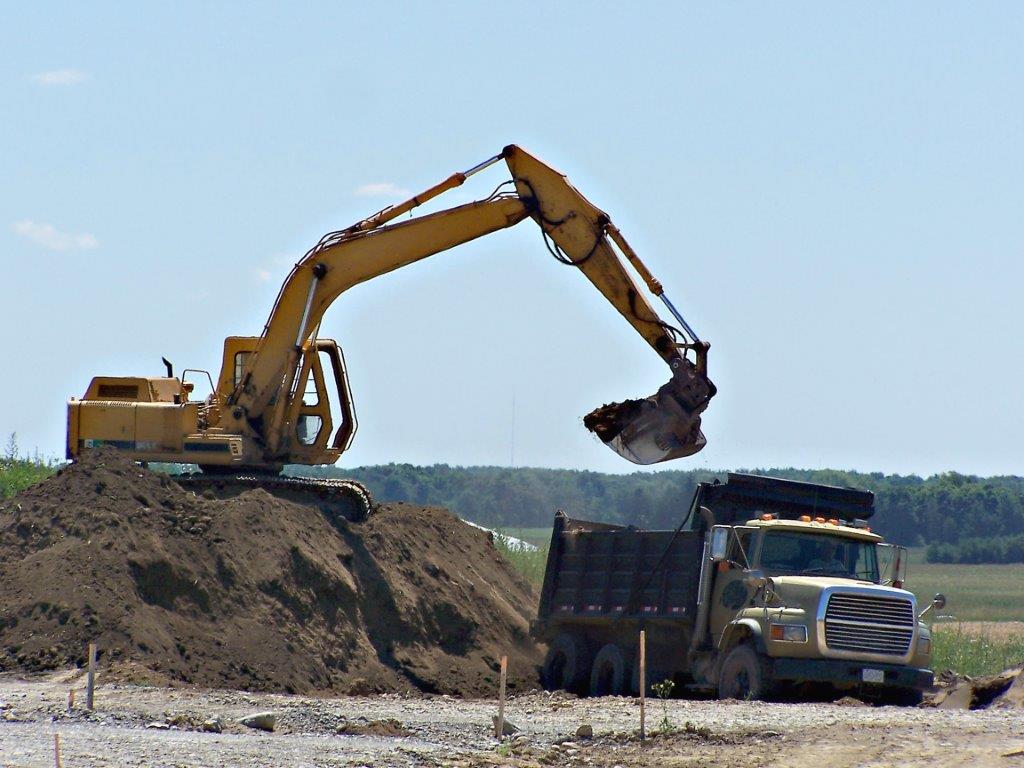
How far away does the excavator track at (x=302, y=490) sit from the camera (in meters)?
27.8

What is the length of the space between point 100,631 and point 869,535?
33.2ft

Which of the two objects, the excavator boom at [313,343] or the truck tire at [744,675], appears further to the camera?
the excavator boom at [313,343]

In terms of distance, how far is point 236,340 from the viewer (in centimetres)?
2927

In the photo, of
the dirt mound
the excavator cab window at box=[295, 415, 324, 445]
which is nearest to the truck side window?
the dirt mound

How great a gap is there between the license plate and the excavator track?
1028cm

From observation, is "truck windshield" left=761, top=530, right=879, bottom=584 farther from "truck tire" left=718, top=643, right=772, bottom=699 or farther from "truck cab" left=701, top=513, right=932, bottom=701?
"truck tire" left=718, top=643, right=772, bottom=699

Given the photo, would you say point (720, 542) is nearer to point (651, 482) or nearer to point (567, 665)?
point (567, 665)

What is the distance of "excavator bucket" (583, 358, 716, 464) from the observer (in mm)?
24391

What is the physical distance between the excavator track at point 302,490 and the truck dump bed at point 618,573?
4.09 metres

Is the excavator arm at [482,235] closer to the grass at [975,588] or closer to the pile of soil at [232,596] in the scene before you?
the pile of soil at [232,596]

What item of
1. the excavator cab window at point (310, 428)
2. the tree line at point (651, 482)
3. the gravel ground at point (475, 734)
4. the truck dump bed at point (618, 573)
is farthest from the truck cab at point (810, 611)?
the tree line at point (651, 482)

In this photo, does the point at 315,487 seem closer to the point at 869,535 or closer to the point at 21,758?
the point at 869,535

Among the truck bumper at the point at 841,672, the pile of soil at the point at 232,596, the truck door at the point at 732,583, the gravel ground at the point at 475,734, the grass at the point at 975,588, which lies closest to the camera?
the gravel ground at the point at 475,734

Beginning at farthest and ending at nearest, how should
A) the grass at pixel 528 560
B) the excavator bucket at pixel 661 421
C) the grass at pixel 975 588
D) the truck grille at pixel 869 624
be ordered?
1. the grass at pixel 975 588
2. the grass at pixel 528 560
3. the excavator bucket at pixel 661 421
4. the truck grille at pixel 869 624
